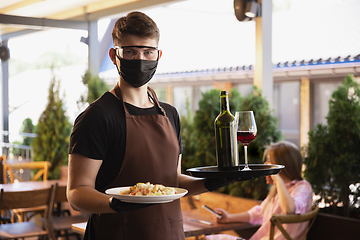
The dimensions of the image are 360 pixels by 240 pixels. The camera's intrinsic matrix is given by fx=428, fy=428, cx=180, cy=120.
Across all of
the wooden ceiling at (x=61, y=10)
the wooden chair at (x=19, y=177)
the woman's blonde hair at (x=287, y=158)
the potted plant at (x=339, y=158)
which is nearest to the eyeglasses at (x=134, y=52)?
the woman's blonde hair at (x=287, y=158)

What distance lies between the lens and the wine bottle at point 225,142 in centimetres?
177

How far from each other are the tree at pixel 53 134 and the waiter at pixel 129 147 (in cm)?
538

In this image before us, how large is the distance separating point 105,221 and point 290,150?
1985 mm

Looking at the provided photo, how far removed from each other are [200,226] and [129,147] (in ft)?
5.55

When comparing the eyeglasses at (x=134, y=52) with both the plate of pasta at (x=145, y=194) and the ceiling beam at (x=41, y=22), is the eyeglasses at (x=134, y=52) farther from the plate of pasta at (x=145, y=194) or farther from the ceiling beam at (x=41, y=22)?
the ceiling beam at (x=41, y=22)

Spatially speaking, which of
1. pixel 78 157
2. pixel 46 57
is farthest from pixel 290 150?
pixel 46 57

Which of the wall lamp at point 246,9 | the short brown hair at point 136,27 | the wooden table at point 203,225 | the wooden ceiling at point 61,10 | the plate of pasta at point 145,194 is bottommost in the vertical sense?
the wooden table at point 203,225

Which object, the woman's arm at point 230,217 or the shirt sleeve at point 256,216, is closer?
the woman's arm at point 230,217

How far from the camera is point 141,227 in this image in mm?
1708

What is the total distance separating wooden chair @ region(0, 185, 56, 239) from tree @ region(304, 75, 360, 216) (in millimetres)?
2493

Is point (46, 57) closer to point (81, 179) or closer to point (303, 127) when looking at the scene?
point (303, 127)

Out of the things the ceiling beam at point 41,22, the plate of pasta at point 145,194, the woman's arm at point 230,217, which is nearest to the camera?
the plate of pasta at point 145,194

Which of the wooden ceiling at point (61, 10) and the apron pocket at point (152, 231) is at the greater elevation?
the wooden ceiling at point (61, 10)

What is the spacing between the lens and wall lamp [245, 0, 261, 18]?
473 cm
